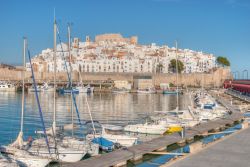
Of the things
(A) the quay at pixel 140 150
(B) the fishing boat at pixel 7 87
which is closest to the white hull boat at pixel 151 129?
(A) the quay at pixel 140 150

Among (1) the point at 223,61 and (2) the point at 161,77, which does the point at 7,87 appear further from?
(1) the point at 223,61

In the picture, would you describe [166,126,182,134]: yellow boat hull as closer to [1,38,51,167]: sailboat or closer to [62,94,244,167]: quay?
[62,94,244,167]: quay

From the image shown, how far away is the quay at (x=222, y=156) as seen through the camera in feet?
52.2

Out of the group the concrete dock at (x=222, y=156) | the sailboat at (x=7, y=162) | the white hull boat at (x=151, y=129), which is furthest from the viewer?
the white hull boat at (x=151, y=129)

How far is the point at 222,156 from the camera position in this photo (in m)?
17.3

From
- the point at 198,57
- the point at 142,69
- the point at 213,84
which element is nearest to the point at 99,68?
the point at 142,69

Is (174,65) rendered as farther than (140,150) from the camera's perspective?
Yes

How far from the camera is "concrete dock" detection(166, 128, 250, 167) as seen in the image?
15.9 m

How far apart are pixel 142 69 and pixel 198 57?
1766 inches

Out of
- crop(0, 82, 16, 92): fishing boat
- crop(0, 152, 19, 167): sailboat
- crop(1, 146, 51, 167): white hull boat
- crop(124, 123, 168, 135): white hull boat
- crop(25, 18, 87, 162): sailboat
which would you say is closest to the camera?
crop(0, 152, 19, 167): sailboat

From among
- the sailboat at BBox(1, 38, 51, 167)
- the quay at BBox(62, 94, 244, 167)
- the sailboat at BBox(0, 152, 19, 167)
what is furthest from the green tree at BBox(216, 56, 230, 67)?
the sailboat at BBox(0, 152, 19, 167)

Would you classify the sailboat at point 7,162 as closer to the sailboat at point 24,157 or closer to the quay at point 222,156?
the sailboat at point 24,157

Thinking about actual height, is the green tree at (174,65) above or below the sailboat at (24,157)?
above

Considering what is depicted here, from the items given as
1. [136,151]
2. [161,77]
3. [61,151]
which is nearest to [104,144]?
[136,151]
